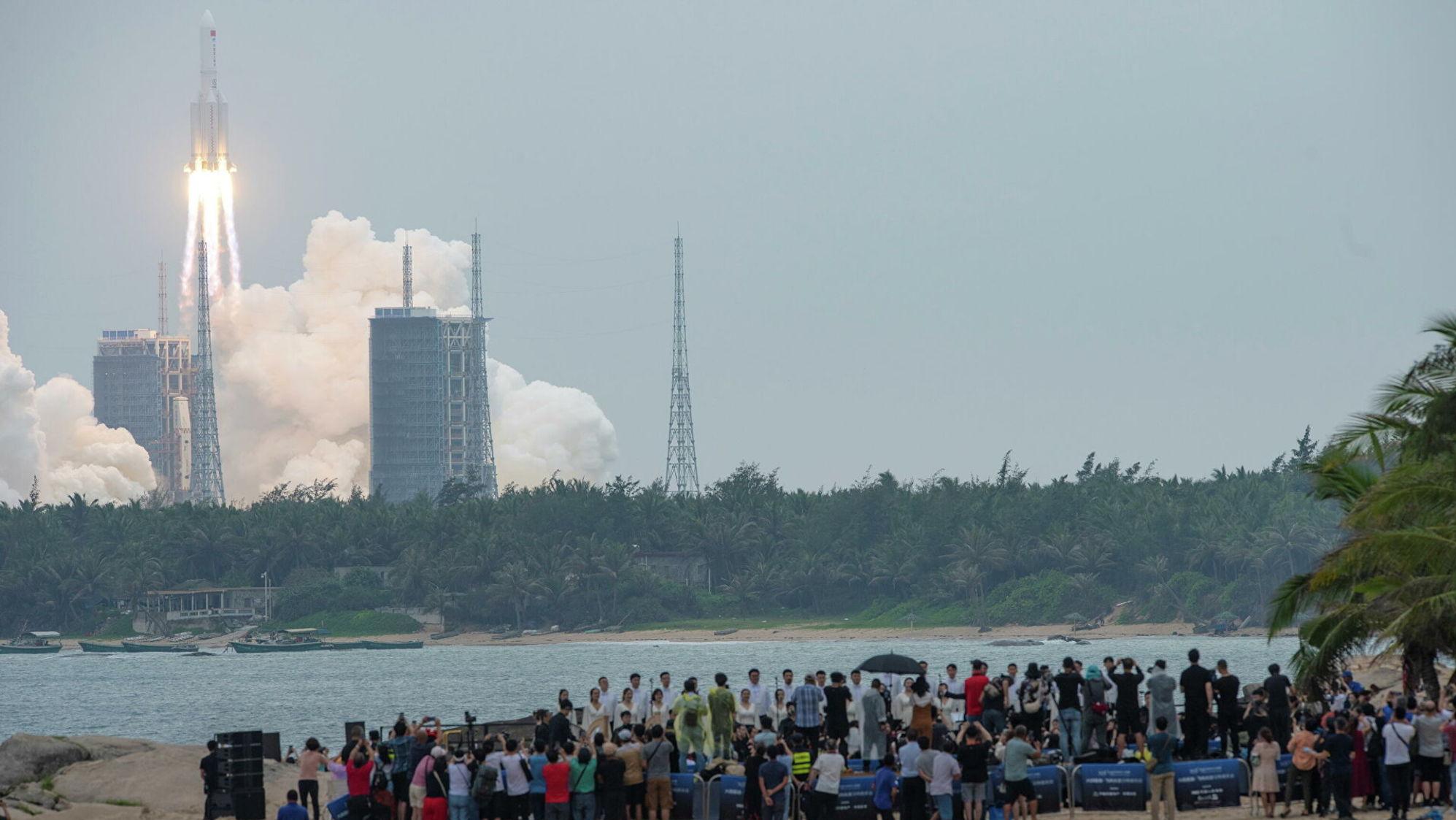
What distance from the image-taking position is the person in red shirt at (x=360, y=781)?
31.5 m

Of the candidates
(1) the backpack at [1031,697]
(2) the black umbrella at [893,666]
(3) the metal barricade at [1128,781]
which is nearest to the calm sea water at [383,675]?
(2) the black umbrella at [893,666]

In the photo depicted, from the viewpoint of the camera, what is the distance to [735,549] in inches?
6949

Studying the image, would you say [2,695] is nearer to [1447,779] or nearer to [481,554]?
[481,554]

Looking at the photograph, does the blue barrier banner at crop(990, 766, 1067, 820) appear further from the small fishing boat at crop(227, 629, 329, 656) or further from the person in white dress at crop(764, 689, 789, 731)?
the small fishing boat at crop(227, 629, 329, 656)

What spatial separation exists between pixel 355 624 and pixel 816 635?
40612 millimetres

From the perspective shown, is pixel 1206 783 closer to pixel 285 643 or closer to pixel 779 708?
pixel 779 708

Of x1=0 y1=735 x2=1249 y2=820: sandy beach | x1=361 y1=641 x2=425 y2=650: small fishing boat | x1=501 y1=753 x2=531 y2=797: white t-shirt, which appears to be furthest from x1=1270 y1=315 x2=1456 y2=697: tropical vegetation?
x1=361 y1=641 x2=425 y2=650: small fishing boat

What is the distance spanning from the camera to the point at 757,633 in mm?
168125

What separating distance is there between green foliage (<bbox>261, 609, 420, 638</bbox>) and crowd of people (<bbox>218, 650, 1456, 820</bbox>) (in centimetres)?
14411

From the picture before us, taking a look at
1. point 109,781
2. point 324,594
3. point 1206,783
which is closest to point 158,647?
point 324,594

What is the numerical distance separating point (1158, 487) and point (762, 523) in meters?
32.7

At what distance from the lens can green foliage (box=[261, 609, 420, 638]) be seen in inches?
6993

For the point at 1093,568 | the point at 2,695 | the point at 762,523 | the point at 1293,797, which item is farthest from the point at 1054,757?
the point at 762,523

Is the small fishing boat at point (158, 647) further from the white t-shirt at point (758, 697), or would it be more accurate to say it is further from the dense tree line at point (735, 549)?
the white t-shirt at point (758, 697)
